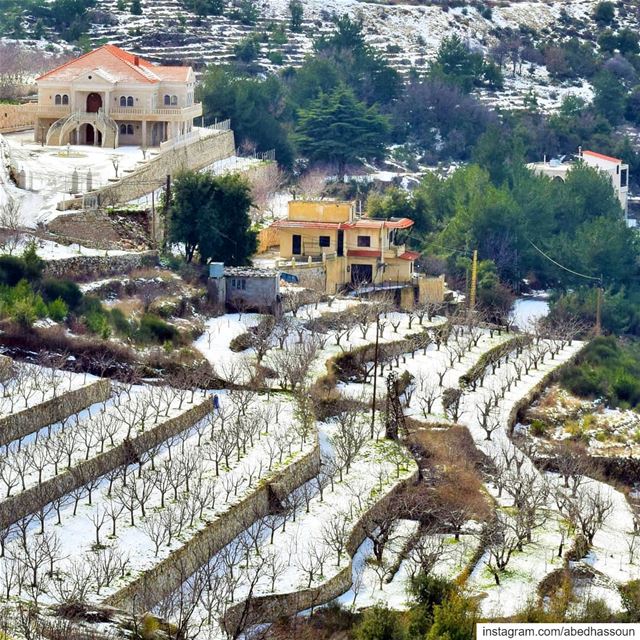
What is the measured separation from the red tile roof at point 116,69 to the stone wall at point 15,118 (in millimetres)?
1963

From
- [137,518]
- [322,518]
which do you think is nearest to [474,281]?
[322,518]

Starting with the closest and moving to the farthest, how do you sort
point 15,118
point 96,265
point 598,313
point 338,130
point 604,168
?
point 96,265
point 598,313
point 15,118
point 338,130
point 604,168

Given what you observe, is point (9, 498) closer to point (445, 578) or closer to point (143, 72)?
point (445, 578)

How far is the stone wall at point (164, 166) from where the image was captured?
67500mm

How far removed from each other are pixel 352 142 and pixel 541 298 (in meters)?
15.6

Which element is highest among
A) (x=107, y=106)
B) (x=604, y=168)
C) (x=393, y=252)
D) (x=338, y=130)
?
(x=107, y=106)

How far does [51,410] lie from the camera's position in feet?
160

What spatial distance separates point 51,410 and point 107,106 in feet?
94.3

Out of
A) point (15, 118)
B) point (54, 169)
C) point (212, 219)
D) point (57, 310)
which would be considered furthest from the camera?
point (15, 118)

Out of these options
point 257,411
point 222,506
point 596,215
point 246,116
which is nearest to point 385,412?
point 257,411

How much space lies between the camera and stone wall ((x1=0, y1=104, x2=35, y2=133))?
78188 mm

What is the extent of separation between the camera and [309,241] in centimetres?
6738

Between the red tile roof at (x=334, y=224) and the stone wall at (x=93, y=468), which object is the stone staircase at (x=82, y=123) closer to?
the red tile roof at (x=334, y=224)

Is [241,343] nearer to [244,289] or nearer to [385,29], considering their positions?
[244,289]
